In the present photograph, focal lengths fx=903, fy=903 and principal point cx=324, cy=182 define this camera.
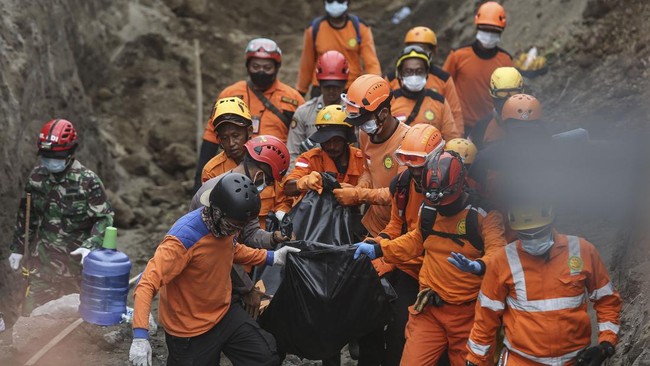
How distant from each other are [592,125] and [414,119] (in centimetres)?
277

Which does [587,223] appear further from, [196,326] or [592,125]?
[196,326]

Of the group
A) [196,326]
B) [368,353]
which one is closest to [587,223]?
[368,353]

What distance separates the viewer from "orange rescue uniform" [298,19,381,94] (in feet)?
34.4

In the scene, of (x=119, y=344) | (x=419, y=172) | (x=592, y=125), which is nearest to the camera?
(x=419, y=172)

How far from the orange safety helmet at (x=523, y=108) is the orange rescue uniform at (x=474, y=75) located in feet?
6.65

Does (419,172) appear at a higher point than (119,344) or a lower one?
higher

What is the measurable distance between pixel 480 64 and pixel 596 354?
Answer: 4784mm

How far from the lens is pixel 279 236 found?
6.73m

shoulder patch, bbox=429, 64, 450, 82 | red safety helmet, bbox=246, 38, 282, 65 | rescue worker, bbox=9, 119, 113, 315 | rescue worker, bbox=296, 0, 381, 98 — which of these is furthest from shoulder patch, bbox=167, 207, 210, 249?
rescue worker, bbox=296, 0, 381, 98

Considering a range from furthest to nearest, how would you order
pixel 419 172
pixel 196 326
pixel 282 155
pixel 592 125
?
pixel 592 125
pixel 282 155
pixel 419 172
pixel 196 326

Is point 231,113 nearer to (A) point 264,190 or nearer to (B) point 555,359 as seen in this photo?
(A) point 264,190

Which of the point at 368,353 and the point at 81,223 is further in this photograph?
the point at 81,223

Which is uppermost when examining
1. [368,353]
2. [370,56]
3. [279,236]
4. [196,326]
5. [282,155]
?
[370,56]

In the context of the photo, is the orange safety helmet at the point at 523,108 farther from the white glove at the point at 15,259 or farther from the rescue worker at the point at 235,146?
the white glove at the point at 15,259
